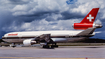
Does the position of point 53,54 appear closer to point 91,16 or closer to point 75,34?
point 75,34

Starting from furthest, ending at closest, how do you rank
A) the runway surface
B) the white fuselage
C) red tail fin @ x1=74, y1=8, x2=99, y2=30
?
the white fuselage < red tail fin @ x1=74, y1=8, x2=99, y2=30 < the runway surface

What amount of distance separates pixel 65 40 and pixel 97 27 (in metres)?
7.20

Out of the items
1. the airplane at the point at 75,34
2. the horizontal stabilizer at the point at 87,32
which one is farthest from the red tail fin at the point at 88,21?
the horizontal stabilizer at the point at 87,32

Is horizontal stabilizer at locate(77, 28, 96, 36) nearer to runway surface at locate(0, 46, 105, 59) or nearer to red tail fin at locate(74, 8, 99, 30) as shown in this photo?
red tail fin at locate(74, 8, 99, 30)

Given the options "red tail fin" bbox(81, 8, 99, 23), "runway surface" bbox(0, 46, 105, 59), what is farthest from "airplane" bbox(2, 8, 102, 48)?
"runway surface" bbox(0, 46, 105, 59)

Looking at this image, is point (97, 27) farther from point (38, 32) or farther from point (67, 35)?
point (38, 32)

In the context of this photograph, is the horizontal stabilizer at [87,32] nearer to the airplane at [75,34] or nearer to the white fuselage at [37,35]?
the airplane at [75,34]

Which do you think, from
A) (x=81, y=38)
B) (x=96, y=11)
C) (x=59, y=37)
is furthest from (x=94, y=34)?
(x=59, y=37)

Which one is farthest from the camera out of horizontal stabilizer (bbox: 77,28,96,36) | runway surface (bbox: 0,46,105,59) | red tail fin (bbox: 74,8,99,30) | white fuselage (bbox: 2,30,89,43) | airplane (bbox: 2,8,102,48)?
white fuselage (bbox: 2,30,89,43)

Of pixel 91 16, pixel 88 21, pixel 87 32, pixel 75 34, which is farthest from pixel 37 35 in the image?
pixel 91 16

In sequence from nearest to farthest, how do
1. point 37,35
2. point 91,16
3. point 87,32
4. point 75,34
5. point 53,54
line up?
1. point 53,54
2. point 87,32
3. point 75,34
4. point 91,16
5. point 37,35

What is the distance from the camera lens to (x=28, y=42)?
25.5 m

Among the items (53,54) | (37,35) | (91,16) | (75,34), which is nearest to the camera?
(53,54)

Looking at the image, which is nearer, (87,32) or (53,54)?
(53,54)
